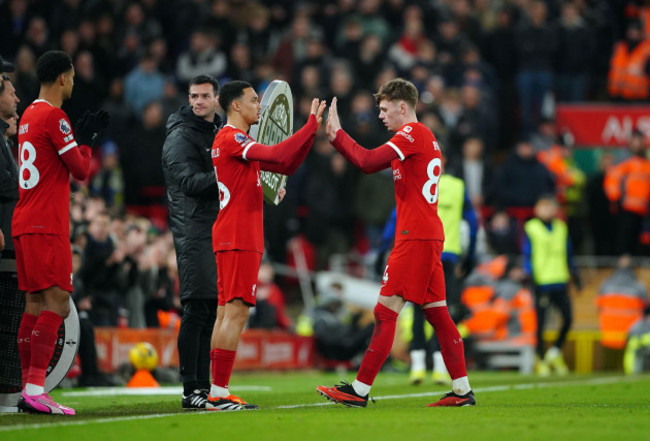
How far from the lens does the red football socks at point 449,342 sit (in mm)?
8758

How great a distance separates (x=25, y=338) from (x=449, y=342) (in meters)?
3.06

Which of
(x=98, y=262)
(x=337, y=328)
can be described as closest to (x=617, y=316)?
(x=337, y=328)

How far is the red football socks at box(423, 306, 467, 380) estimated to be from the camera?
28.7 feet

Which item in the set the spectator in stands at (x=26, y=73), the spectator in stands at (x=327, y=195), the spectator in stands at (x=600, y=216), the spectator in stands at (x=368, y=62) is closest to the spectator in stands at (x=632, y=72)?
the spectator in stands at (x=600, y=216)

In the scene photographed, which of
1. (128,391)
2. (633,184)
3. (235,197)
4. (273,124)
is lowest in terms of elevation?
(128,391)

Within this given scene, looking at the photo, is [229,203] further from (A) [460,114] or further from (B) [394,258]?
(A) [460,114]

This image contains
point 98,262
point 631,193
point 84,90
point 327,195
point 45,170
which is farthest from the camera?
point 631,193

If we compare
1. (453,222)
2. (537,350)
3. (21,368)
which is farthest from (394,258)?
(537,350)

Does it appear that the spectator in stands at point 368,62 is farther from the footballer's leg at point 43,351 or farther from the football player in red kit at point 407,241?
the footballer's leg at point 43,351

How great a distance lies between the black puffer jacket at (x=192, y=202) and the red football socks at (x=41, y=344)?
4.08ft

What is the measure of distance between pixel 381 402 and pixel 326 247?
11031 millimetres

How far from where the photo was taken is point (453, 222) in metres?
12.8

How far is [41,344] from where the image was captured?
25.9 ft

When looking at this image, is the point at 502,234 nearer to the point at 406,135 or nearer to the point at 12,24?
the point at 12,24
